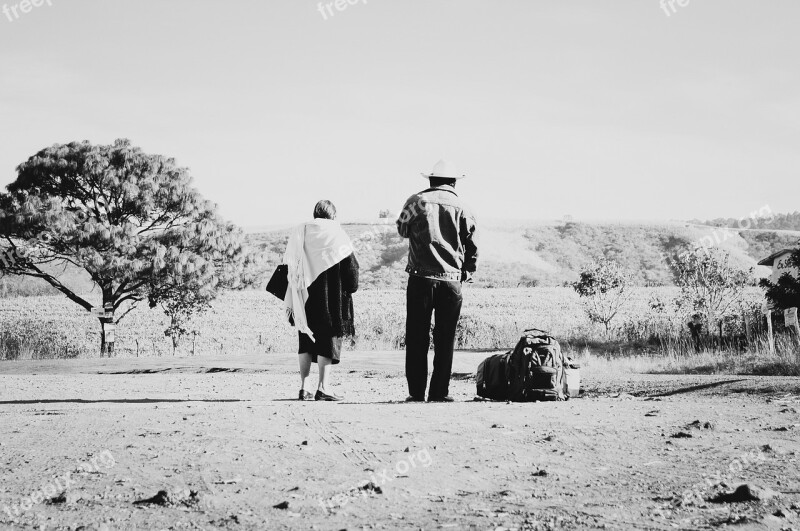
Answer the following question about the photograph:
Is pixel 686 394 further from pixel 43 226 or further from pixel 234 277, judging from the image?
pixel 43 226

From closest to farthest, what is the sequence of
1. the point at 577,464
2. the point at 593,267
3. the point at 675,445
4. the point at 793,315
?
the point at 577,464 → the point at 675,445 → the point at 793,315 → the point at 593,267

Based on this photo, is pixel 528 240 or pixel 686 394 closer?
pixel 686 394

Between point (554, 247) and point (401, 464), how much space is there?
125610 mm

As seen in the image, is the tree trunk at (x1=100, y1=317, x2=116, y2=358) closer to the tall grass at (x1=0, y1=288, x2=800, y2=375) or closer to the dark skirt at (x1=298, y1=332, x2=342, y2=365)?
the tall grass at (x1=0, y1=288, x2=800, y2=375)

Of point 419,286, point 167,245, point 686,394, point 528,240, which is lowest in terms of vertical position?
point 686,394

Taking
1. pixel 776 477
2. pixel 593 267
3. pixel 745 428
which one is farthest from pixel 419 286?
pixel 593 267

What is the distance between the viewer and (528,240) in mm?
131625

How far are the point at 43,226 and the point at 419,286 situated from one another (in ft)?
69.3

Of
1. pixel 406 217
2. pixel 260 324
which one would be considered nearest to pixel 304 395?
pixel 406 217

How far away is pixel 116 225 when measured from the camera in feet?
92.6

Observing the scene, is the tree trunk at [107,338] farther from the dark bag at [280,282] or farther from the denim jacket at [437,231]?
the denim jacket at [437,231]

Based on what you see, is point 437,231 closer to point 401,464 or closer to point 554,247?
point 401,464

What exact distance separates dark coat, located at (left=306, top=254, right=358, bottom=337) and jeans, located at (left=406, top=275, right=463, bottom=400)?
31.5 inches

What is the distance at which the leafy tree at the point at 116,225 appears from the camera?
27.1m
